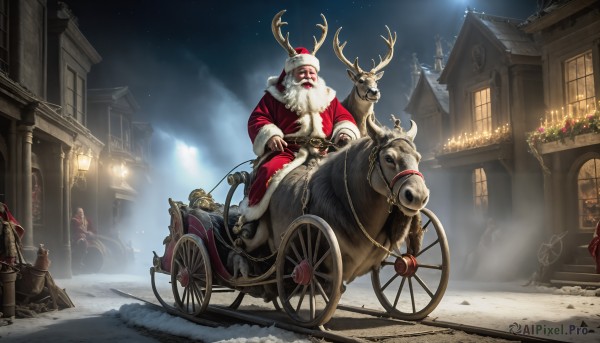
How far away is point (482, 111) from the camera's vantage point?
18438 millimetres

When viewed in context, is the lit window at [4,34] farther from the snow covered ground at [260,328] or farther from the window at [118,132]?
the window at [118,132]

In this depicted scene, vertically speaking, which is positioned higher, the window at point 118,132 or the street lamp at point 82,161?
the window at point 118,132

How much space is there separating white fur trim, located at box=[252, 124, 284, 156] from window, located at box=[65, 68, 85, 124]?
1252 cm

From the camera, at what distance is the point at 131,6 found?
15.9m

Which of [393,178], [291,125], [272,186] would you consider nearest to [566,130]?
[291,125]

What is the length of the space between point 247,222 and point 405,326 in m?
1.86

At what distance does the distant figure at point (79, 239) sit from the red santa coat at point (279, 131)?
35.9 feet

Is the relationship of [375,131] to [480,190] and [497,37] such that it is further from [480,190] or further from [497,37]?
[480,190]

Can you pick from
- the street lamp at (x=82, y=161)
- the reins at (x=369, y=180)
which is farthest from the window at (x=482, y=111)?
the reins at (x=369, y=180)

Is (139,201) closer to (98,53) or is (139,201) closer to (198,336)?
(98,53)

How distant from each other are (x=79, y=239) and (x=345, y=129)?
1177cm

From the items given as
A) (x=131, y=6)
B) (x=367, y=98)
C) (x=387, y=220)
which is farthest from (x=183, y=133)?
(x=387, y=220)

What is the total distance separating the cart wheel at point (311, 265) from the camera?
15.0 ft

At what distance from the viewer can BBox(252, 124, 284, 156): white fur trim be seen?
234 inches
